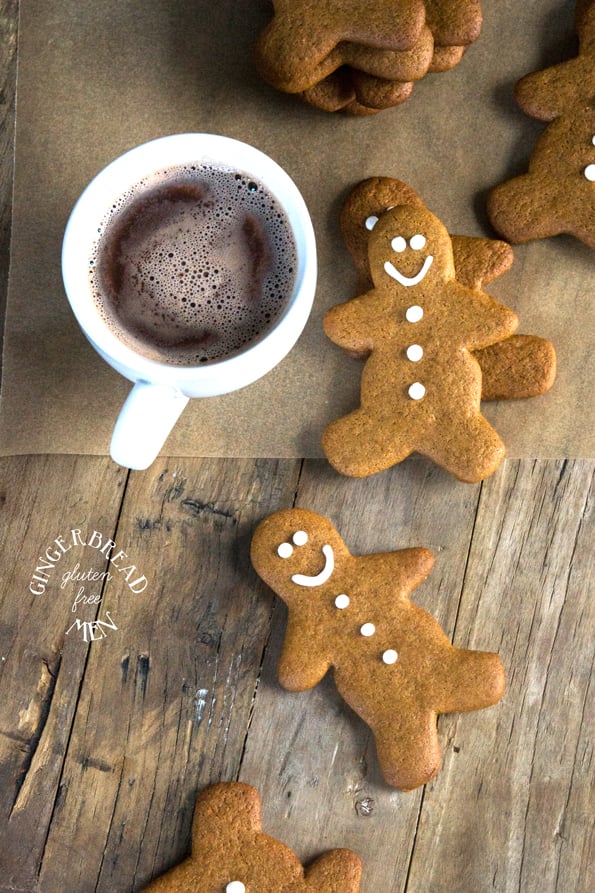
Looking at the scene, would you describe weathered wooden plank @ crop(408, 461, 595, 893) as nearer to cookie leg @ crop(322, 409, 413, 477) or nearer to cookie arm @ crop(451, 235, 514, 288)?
A: cookie leg @ crop(322, 409, 413, 477)

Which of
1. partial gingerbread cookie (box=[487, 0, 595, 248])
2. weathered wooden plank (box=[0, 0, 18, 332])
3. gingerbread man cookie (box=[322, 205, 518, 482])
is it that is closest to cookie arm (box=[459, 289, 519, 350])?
gingerbread man cookie (box=[322, 205, 518, 482])

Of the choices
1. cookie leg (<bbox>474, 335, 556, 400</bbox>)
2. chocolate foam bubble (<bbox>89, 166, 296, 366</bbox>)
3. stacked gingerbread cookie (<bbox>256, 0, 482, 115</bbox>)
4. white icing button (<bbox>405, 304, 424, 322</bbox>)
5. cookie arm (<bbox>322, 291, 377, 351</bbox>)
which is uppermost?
stacked gingerbread cookie (<bbox>256, 0, 482, 115</bbox>)

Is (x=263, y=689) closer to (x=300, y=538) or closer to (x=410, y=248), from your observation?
(x=300, y=538)

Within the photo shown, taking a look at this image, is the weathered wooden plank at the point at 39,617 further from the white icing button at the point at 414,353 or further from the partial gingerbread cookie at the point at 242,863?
the white icing button at the point at 414,353

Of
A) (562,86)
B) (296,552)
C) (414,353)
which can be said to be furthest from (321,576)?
(562,86)

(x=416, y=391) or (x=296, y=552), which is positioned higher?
(x=416, y=391)

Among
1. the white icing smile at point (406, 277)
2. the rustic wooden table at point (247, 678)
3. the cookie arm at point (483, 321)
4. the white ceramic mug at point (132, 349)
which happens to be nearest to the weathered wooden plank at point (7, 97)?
the rustic wooden table at point (247, 678)

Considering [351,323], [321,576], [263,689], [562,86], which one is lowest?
[263,689]
